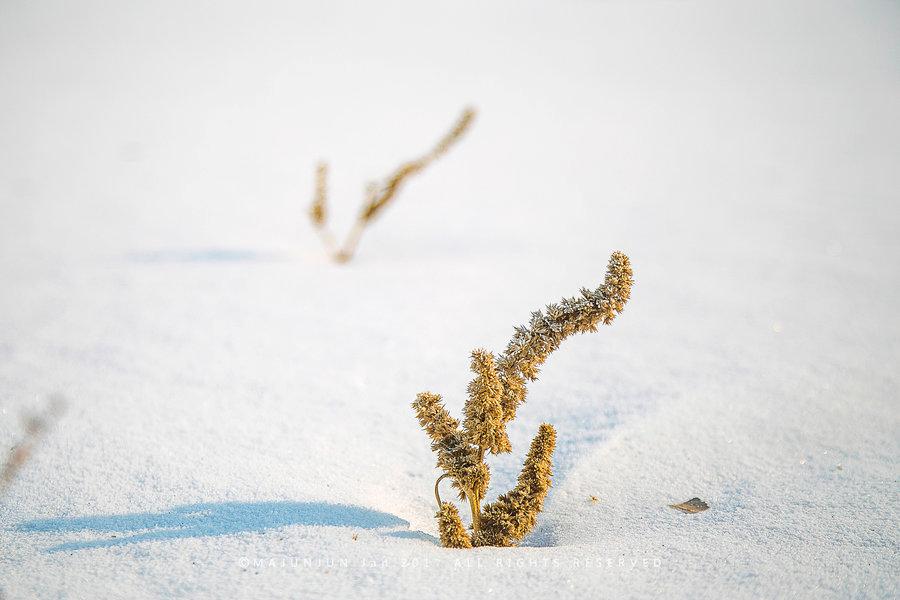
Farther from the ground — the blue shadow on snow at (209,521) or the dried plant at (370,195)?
the dried plant at (370,195)

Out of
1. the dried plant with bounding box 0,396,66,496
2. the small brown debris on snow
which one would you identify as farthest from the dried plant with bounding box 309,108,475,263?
the small brown debris on snow

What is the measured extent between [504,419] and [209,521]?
1.06 meters

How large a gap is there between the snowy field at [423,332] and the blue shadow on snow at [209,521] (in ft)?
0.04

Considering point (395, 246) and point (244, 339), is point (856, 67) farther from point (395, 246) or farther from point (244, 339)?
point (244, 339)

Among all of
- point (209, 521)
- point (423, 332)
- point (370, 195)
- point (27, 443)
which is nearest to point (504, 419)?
point (209, 521)

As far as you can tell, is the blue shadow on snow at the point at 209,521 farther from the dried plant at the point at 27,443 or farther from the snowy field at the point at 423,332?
the dried plant at the point at 27,443

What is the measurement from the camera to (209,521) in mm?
2234

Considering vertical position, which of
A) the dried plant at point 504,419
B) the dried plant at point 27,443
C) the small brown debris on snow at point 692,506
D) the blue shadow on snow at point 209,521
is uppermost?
the dried plant at point 504,419

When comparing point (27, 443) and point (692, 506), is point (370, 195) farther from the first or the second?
point (692, 506)

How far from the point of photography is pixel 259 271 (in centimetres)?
491

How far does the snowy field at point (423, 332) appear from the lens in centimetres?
211

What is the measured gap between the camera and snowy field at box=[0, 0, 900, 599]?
83.2 inches

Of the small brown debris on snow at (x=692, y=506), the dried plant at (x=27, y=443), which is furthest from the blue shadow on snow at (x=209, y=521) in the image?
the small brown debris on snow at (x=692, y=506)

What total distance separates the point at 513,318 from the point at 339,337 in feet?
3.85
